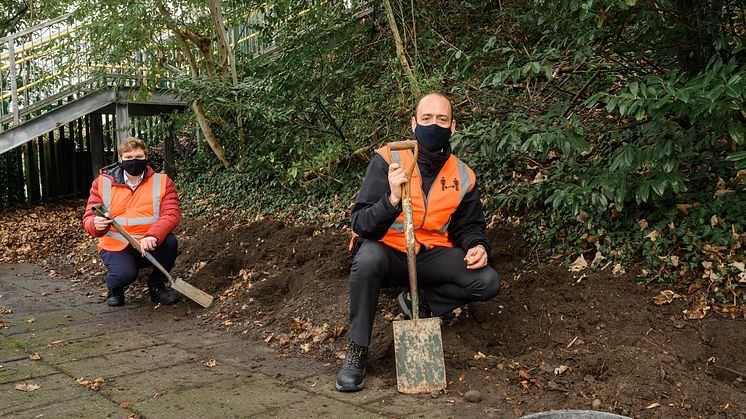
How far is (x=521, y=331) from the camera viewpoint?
4.02 meters

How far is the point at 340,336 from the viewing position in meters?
4.32

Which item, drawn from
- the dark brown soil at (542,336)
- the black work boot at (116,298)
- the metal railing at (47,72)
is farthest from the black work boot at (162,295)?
the metal railing at (47,72)

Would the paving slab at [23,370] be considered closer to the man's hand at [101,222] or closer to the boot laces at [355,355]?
the man's hand at [101,222]

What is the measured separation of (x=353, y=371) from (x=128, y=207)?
3.20 meters

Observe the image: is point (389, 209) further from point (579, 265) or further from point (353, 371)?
point (579, 265)

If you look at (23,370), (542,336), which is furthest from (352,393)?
(23,370)

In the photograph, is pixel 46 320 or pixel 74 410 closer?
pixel 74 410

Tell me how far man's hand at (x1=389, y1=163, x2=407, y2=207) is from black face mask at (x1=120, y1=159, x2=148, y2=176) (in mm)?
3055

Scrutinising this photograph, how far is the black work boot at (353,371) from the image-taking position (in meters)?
3.46

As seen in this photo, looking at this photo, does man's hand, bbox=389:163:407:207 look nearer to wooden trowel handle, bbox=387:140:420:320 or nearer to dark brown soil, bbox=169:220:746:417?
wooden trowel handle, bbox=387:140:420:320

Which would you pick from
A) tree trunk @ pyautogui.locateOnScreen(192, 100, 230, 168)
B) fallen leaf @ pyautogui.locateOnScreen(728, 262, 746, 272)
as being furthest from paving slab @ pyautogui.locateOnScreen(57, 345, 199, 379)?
tree trunk @ pyautogui.locateOnScreen(192, 100, 230, 168)

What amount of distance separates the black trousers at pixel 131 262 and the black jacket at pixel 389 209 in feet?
8.76

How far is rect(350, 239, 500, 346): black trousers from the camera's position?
358 cm

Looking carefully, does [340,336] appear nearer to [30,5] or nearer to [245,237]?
[245,237]
